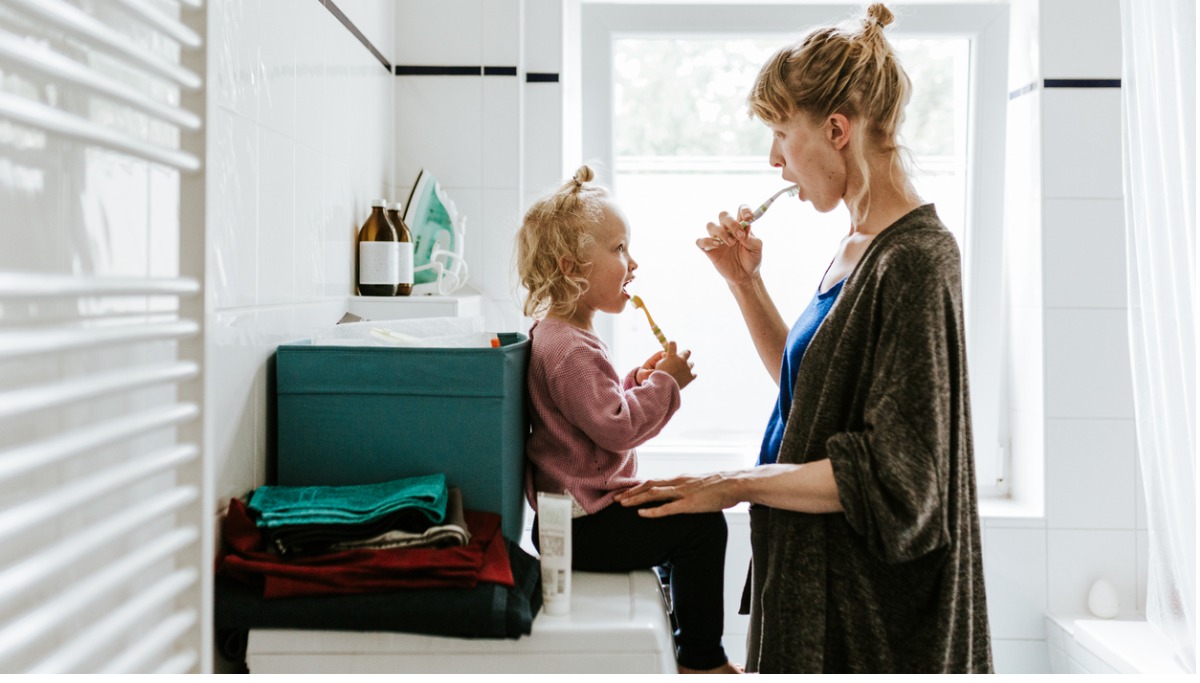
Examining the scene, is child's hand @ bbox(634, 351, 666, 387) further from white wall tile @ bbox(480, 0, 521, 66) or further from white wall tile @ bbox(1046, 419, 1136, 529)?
white wall tile @ bbox(1046, 419, 1136, 529)

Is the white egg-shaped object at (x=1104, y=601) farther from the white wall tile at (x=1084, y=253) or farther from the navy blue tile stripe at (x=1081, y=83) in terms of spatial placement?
the navy blue tile stripe at (x=1081, y=83)

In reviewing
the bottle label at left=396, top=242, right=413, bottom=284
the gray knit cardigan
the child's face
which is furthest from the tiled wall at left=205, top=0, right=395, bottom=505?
the gray knit cardigan

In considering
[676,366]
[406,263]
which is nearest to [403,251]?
[406,263]

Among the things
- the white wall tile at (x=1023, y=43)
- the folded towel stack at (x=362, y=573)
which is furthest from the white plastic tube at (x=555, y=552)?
the white wall tile at (x=1023, y=43)

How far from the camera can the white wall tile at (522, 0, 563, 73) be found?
97.7 inches

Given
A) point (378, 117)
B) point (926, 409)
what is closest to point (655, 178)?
point (378, 117)

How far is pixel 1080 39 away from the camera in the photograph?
2473 mm

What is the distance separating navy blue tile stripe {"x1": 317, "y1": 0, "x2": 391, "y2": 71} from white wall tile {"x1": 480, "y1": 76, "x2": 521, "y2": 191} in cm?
25

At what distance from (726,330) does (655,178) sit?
1.48ft

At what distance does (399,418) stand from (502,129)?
122 cm

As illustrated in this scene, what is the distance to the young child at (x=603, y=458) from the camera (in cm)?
151

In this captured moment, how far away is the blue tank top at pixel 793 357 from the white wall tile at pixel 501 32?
1253 mm

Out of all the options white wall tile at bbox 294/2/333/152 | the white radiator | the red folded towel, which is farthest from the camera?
white wall tile at bbox 294/2/333/152

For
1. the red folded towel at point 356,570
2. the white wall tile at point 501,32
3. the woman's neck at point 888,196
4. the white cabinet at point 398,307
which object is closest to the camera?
the red folded towel at point 356,570
